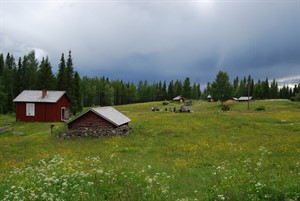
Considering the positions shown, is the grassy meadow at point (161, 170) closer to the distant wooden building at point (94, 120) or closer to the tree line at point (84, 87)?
the distant wooden building at point (94, 120)

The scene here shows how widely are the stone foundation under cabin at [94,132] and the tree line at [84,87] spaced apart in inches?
1444

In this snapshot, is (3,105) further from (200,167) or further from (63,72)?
(200,167)

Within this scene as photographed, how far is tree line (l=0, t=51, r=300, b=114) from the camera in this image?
7594cm

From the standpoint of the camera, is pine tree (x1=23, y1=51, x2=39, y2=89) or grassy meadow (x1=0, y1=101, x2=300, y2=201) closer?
grassy meadow (x1=0, y1=101, x2=300, y2=201)

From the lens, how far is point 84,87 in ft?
452

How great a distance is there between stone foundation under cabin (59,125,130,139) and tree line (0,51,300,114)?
36690mm

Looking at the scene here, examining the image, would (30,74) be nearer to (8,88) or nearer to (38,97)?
(8,88)

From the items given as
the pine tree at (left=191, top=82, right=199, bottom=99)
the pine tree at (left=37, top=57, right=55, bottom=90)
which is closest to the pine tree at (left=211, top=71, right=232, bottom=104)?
the pine tree at (left=37, top=57, right=55, bottom=90)

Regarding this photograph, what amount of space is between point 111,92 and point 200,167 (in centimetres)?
13305

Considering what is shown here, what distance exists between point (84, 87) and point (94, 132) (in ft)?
357

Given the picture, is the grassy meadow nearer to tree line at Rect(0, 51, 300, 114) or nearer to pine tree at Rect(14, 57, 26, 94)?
tree line at Rect(0, 51, 300, 114)

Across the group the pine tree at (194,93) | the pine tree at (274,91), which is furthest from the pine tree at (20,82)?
Answer: the pine tree at (274,91)

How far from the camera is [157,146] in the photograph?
2489 centimetres

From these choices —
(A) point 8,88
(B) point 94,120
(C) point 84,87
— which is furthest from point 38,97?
(C) point 84,87
